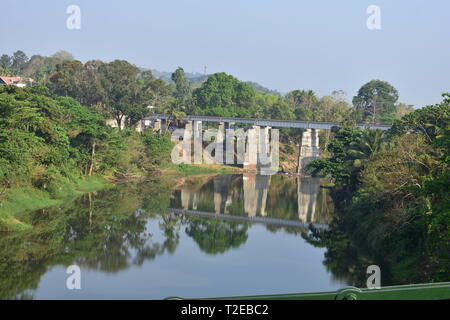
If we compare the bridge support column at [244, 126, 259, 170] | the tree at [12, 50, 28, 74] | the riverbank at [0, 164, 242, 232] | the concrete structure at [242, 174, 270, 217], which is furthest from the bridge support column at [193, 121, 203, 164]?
the tree at [12, 50, 28, 74]

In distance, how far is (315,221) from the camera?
39.0 meters

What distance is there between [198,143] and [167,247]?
44.4m

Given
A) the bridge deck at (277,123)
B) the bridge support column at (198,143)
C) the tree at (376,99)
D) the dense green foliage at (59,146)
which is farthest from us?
the tree at (376,99)

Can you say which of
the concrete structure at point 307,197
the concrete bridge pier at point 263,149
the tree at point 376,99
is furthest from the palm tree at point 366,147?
the tree at point 376,99

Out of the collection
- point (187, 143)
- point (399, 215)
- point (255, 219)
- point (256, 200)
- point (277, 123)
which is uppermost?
point (277, 123)

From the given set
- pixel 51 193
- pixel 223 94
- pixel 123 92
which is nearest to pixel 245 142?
pixel 123 92

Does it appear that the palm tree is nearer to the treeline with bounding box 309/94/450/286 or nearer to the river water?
the treeline with bounding box 309/94/450/286

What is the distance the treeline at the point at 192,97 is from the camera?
75312 millimetres

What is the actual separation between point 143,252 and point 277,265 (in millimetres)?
6641

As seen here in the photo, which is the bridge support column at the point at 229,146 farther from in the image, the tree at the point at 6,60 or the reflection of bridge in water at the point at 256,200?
the tree at the point at 6,60

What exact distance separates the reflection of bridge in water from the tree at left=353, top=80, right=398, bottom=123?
41.9 m

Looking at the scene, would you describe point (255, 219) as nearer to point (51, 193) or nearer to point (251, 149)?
point (51, 193)

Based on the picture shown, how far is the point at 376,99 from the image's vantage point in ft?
334
